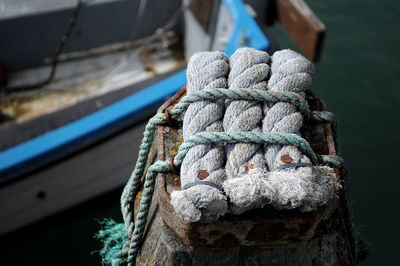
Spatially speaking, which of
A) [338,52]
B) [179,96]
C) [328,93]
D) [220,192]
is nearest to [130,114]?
[179,96]

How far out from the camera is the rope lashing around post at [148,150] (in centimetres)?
119

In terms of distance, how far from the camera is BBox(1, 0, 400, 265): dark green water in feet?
10.5

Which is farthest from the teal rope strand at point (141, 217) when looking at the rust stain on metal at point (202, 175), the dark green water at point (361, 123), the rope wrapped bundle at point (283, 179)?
the dark green water at point (361, 123)

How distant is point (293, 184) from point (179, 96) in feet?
1.96

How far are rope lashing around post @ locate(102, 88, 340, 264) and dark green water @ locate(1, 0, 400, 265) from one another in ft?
6.15

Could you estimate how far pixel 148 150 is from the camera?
140 cm

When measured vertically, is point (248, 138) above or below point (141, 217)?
above

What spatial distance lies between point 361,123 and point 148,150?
10.6 feet

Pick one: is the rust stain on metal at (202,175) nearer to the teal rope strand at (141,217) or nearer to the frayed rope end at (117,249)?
the teal rope strand at (141,217)

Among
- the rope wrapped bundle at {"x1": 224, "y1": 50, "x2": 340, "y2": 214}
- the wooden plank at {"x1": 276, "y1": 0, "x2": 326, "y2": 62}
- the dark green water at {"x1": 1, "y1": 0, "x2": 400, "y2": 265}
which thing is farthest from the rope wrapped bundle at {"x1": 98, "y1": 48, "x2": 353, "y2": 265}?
the wooden plank at {"x1": 276, "y1": 0, "x2": 326, "y2": 62}

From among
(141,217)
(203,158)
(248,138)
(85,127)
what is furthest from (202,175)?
(85,127)

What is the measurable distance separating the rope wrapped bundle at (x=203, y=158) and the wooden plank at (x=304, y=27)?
2315 millimetres

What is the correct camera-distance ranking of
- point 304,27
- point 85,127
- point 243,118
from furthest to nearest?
point 304,27 < point 85,127 < point 243,118

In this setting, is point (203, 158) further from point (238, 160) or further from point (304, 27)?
point (304, 27)
